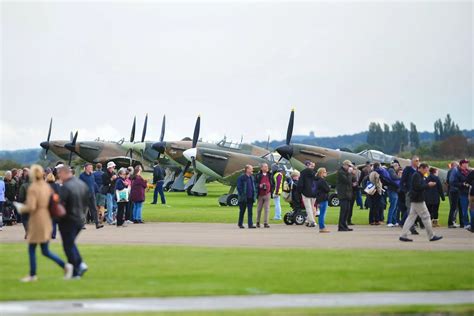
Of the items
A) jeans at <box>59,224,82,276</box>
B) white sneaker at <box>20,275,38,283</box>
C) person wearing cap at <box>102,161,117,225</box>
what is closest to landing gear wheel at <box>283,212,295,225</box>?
person wearing cap at <box>102,161,117,225</box>

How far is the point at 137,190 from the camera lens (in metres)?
32.5

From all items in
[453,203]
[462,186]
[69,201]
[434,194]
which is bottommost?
[69,201]

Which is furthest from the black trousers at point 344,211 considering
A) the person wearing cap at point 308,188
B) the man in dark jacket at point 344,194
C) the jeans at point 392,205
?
the jeans at point 392,205

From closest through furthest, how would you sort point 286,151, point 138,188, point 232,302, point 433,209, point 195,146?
1. point 232,302
2. point 433,209
3. point 138,188
4. point 286,151
5. point 195,146

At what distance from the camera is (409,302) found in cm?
1443

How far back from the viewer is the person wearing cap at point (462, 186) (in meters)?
30.0

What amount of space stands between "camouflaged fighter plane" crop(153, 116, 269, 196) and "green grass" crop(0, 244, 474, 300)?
31.2 m

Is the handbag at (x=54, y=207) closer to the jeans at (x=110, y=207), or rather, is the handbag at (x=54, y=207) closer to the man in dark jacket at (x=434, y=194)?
the man in dark jacket at (x=434, y=194)

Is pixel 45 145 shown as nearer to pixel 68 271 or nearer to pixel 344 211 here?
pixel 344 211

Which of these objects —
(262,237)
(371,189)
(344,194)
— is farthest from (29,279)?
(371,189)

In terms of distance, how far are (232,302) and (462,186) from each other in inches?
668

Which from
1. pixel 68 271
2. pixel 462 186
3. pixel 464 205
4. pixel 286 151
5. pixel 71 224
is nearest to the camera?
pixel 68 271

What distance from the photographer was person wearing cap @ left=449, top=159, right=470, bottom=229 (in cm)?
3000

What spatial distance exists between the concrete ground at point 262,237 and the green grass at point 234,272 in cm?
176
